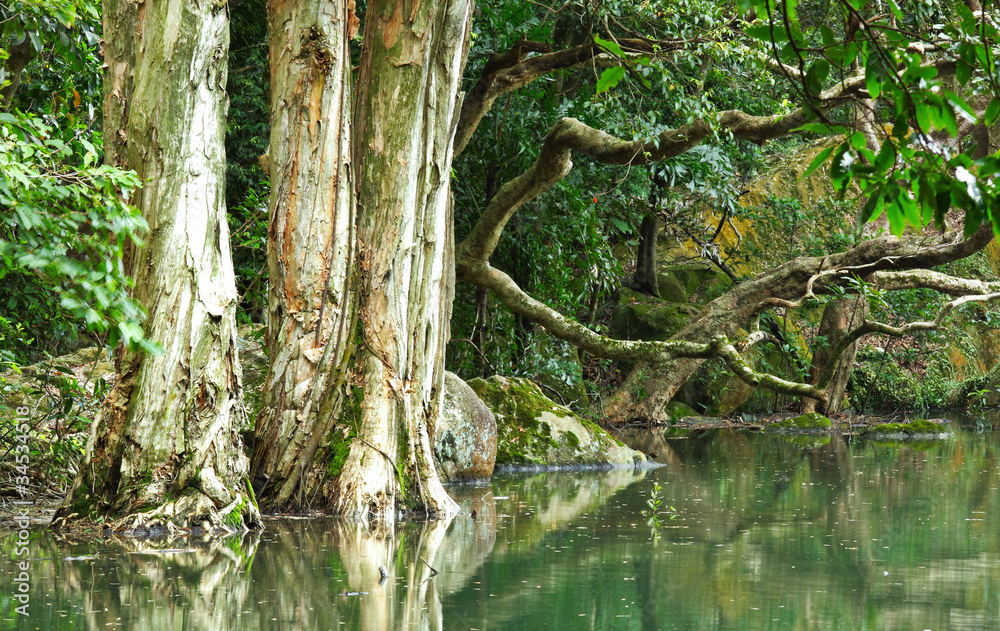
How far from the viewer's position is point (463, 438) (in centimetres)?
827

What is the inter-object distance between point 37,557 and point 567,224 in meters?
8.36

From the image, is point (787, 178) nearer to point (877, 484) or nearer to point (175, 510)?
point (877, 484)

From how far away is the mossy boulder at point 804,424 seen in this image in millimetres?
14345

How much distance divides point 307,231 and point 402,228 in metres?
0.58

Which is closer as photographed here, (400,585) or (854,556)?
(400,585)

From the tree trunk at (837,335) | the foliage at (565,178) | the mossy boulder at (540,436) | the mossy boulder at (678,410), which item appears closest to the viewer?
the mossy boulder at (540,436)

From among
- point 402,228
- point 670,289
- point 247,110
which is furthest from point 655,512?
point 670,289

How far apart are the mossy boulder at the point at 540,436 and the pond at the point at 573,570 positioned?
2411mm

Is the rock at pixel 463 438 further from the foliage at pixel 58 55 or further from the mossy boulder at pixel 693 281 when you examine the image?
the mossy boulder at pixel 693 281

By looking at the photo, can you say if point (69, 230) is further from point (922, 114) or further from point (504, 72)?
point (504, 72)

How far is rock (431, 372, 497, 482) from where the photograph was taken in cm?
816

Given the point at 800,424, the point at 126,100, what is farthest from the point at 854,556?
the point at 800,424

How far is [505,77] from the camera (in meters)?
9.41

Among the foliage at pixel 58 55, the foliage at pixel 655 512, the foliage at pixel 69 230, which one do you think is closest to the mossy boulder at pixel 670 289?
the foliage at pixel 58 55
